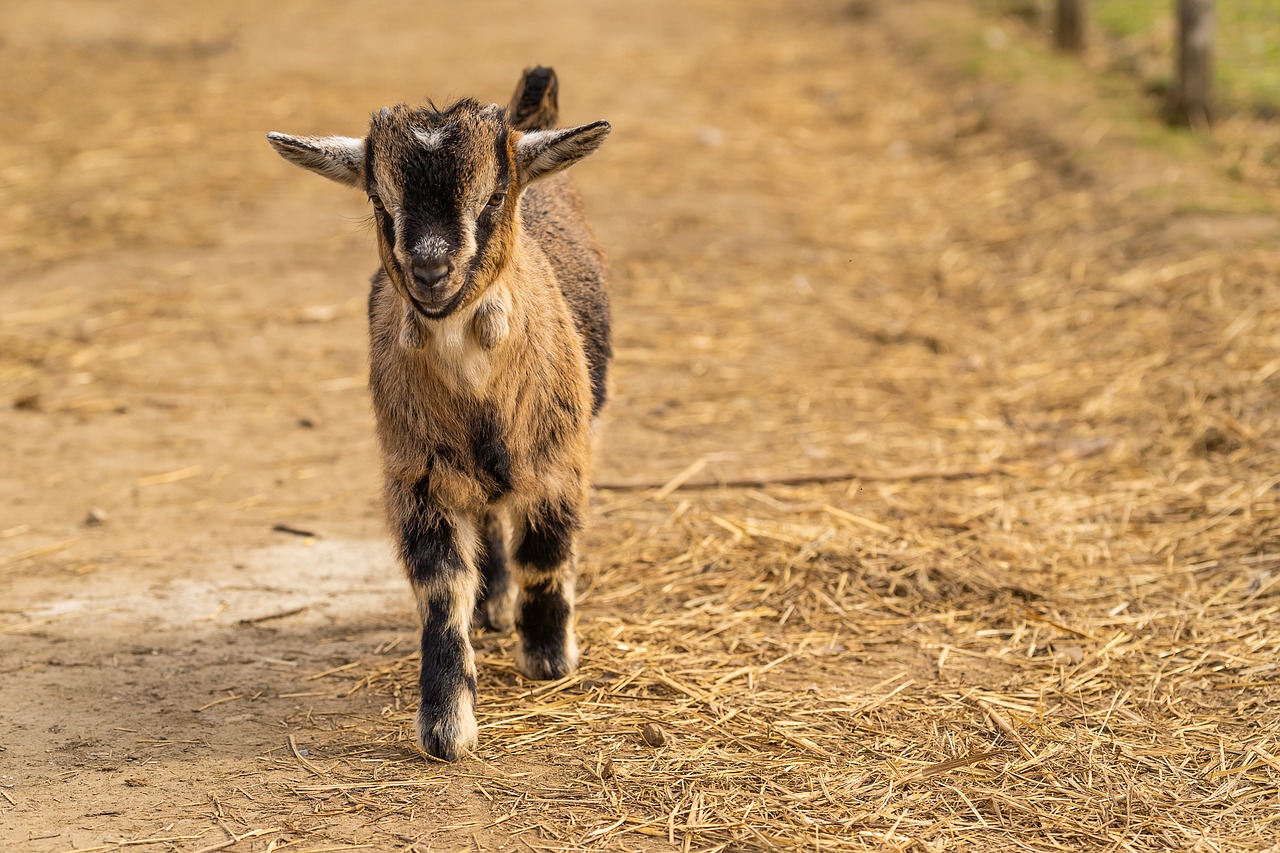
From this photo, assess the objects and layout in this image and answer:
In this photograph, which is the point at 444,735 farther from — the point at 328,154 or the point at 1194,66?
the point at 1194,66

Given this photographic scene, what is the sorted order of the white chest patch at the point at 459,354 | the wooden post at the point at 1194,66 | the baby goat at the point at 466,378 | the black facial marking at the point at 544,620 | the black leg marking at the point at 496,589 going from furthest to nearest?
1. the wooden post at the point at 1194,66
2. the black leg marking at the point at 496,589
3. the black facial marking at the point at 544,620
4. the white chest patch at the point at 459,354
5. the baby goat at the point at 466,378

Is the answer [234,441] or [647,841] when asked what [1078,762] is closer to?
[647,841]

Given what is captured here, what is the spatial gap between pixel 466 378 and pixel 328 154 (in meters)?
0.82

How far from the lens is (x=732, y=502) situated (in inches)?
251

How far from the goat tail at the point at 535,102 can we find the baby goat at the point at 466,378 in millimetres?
900

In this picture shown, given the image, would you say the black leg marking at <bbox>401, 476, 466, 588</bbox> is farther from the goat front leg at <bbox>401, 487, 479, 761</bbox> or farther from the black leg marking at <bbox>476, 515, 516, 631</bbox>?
the black leg marking at <bbox>476, 515, 516, 631</bbox>

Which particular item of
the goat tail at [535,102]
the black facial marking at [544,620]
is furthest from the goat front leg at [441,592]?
the goat tail at [535,102]

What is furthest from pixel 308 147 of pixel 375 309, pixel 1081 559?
pixel 1081 559

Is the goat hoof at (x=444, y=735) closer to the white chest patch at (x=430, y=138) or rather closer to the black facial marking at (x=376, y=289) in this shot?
the black facial marking at (x=376, y=289)

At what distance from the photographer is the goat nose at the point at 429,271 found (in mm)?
4059

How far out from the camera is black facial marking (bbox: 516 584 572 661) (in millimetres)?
4836

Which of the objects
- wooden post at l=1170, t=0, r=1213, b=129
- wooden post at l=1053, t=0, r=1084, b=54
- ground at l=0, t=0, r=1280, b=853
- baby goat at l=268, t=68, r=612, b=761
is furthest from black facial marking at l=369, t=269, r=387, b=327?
wooden post at l=1053, t=0, r=1084, b=54

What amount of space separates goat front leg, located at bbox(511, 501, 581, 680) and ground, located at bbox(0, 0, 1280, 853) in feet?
0.41

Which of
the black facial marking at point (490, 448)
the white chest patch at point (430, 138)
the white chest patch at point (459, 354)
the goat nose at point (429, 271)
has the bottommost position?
the black facial marking at point (490, 448)
